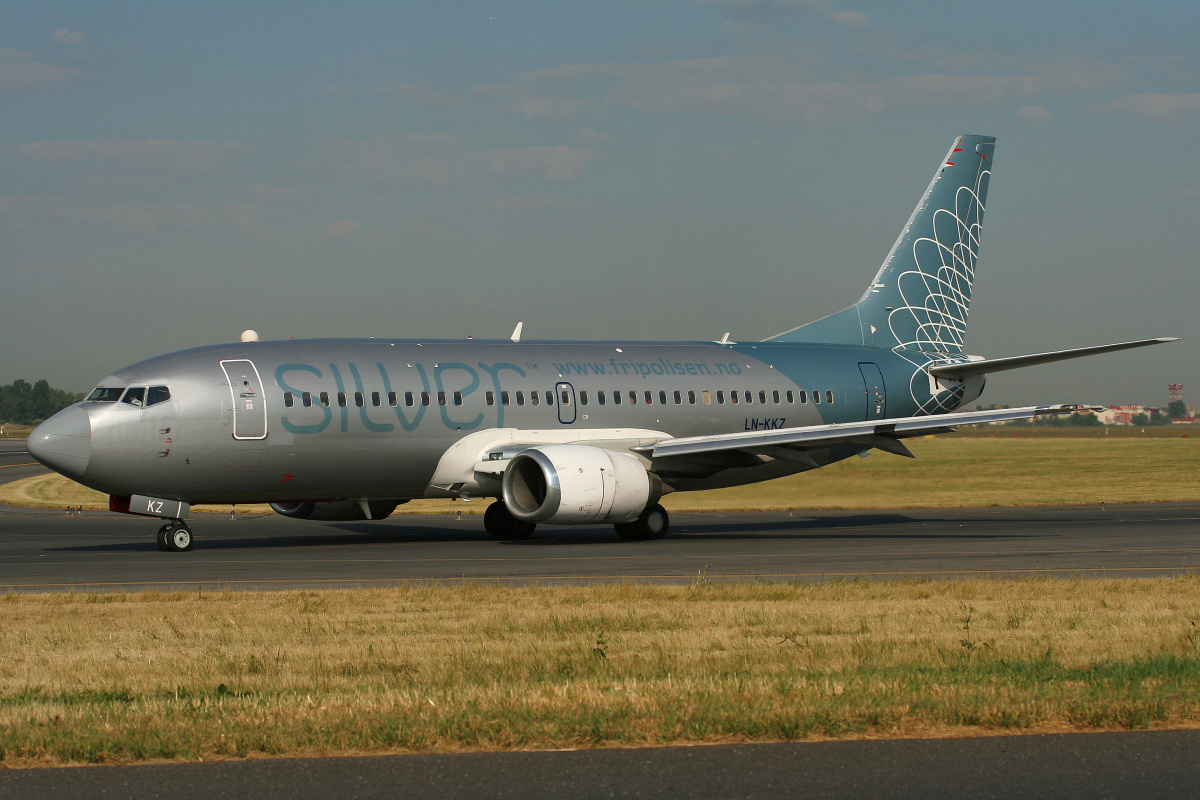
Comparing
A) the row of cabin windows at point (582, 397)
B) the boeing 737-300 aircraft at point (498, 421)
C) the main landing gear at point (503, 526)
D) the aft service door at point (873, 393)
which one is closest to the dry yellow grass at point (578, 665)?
the boeing 737-300 aircraft at point (498, 421)

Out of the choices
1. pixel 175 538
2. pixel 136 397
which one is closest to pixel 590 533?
pixel 175 538

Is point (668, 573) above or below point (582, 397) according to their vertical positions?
Result: below

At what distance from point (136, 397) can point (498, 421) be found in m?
7.21

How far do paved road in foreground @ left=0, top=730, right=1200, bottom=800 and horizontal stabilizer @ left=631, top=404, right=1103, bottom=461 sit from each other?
18.8 meters

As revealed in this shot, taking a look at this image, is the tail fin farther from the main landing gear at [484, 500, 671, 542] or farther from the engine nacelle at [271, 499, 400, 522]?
the engine nacelle at [271, 499, 400, 522]

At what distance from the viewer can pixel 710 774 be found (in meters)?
7.16

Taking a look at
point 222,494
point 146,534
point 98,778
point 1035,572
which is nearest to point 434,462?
point 222,494

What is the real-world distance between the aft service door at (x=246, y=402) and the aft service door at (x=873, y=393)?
15.1 m

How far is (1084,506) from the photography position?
37.2m

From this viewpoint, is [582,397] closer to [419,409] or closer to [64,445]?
[419,409]

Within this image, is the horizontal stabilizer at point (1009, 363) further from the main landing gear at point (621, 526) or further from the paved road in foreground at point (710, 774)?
the paved road in foreground at point (710, 774)

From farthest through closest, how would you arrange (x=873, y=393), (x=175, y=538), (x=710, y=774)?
1. (x=873, y=393)
2. (x=175, y=538)
3. (x=710, y=774)

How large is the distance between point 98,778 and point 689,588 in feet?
31.8

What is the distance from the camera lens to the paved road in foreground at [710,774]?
22.3ft
